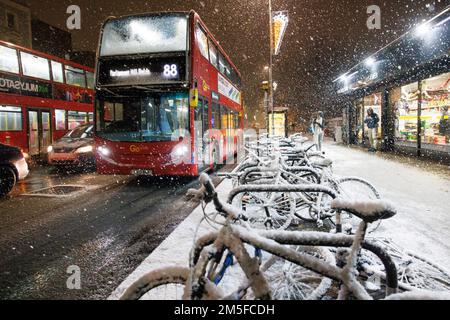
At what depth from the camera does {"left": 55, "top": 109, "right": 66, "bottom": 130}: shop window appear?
15.9 m

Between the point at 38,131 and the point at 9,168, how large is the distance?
8.14m

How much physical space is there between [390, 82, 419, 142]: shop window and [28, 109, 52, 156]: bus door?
55.1 ft

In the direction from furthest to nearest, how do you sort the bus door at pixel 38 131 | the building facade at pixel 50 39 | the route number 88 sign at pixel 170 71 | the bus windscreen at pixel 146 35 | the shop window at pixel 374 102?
the building facade at pixel 50 39 < the shop window at pixel 374 102 < the bus door at pixel 38 131 < the bus windscreen at pixel 146 35 < the route number 88 sign at pixel 170 71

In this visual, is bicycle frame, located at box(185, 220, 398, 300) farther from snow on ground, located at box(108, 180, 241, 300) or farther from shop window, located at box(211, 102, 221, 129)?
shop window, located at box(211, 102, 221, 129)

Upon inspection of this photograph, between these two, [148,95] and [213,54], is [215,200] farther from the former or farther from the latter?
[213,54]

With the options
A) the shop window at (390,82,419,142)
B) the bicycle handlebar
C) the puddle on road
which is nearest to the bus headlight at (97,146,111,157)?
the puddle on road

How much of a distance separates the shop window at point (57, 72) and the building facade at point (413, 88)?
582 inches

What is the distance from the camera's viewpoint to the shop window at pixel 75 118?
16.8m

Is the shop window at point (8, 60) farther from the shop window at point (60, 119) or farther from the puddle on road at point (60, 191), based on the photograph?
the puddle on road at point (60, 191)

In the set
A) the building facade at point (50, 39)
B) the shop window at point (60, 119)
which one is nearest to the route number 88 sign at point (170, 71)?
the shop window at point (60, 119)

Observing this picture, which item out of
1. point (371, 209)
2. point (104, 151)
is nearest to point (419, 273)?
point (371, 209)

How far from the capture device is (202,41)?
32.2 feet
